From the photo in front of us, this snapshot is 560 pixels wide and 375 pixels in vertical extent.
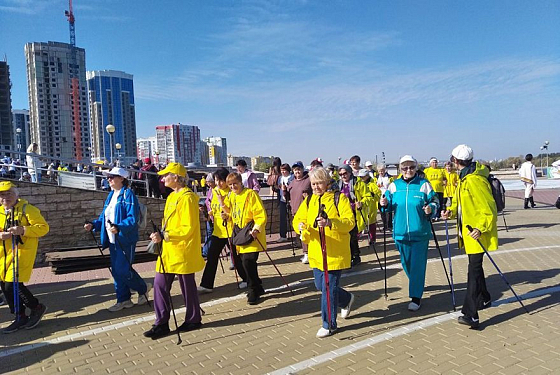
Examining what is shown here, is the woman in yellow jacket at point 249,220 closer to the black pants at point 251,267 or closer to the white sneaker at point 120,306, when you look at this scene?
the black pants at point 251,267

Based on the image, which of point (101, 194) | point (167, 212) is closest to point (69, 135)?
point (101, 194)

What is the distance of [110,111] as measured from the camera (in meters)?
91.8

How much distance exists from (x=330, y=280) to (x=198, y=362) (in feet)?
5.08

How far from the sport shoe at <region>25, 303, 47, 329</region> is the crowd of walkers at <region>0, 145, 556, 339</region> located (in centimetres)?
1

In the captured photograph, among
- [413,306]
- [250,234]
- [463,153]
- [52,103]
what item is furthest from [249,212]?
[52,103]

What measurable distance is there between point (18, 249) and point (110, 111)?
94551mm

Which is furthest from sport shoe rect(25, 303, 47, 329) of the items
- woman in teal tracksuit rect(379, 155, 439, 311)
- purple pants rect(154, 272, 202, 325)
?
A: woman in teal tracksuit rect(379, 155, 439, 311)

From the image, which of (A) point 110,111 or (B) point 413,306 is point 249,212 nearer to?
(B) point 413,306

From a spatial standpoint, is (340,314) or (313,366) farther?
(340,314)

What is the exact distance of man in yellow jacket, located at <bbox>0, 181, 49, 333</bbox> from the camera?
502 centimetres

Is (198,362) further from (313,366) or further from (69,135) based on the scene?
(69,135)

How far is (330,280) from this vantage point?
14.7ft

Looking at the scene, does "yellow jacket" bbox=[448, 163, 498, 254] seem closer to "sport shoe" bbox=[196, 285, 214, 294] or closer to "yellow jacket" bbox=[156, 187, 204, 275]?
"yellow jacket" bbox=[156, 187, 204, 275]

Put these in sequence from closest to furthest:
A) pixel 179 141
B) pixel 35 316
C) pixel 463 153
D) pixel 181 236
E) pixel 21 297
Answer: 1. pixel 181 236
2. pixel 463 153
3. pixel 21 297
4. pixel 35 316
5. pixel 179 141
